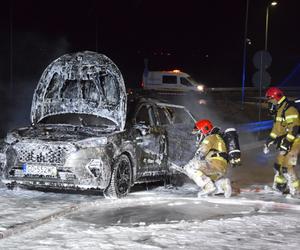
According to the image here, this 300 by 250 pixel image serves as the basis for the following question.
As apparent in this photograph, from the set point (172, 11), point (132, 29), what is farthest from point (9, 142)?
point (172, 11)

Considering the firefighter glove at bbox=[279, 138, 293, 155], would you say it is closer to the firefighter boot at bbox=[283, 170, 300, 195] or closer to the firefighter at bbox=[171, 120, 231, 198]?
the firefighter boot at bbox=[283, 170, 300, 195]

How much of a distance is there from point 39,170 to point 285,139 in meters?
4.04

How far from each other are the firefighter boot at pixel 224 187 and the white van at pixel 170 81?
74.1 ft

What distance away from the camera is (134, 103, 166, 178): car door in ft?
31.1

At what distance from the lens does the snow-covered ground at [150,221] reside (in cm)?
621

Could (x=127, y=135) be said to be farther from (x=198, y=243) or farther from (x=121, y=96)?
(x=198, y=243)

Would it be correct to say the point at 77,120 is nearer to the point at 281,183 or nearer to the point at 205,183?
the point at 205,183

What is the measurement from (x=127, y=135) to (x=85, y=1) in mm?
46430

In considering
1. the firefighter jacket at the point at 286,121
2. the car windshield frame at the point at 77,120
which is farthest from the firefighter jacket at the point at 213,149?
the car windshield frame at the point at 77,120

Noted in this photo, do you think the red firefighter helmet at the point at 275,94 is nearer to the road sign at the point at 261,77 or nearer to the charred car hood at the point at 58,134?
the charred car hood at the point at 58,134

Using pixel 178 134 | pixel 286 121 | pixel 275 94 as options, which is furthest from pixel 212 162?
pixel 275 94

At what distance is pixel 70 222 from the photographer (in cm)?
719

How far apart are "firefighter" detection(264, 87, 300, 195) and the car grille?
12.0 ft

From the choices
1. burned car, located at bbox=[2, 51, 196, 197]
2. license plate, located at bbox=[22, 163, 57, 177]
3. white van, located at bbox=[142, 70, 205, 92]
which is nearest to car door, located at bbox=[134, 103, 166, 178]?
burned car, located at bbox=[2, 51, 196, 197]
